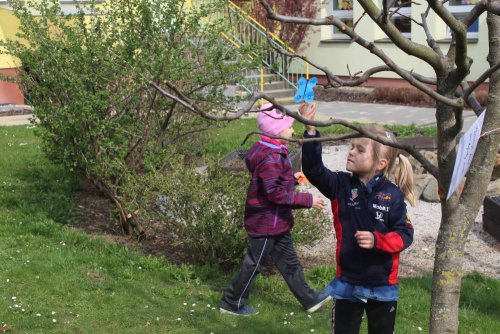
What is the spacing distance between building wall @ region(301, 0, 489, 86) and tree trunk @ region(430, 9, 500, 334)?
13.0m

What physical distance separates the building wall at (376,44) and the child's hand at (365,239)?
40.8ft

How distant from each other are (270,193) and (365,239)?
1.43 m

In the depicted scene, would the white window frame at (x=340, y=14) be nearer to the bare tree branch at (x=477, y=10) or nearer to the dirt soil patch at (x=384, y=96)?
the dirt soil patch at (x=384, y=96)

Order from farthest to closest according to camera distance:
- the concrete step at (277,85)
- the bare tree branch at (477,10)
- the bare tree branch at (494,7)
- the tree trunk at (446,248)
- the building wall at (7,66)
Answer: the concrete step at (277,85) → the building wall at (7,66) → the tree trunk at (446,248) → the bare tree branch at (477,10) → the bare tree branch at (494,7)

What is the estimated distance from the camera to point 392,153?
13.4ft

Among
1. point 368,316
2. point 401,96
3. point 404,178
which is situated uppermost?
point 404,178

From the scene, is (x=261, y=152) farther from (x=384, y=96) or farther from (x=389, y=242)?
(x=384, y=96)

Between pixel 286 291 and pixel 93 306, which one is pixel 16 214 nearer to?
pixel 93 306

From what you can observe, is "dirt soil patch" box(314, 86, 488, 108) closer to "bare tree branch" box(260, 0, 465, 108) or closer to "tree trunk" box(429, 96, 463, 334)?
"tree trunk" box(429, 96, 463, 334)

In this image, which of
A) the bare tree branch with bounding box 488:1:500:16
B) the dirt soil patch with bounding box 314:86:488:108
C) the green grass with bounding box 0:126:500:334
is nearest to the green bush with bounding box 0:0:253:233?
the green grass with bounding box 0:126:500:334

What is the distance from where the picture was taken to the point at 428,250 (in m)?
6.85

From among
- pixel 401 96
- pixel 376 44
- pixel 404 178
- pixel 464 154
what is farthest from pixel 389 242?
pixel 376 44

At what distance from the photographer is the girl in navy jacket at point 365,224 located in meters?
3.97

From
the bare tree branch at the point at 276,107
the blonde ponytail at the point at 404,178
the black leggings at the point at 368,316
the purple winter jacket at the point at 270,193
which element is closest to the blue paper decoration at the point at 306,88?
the bare tree branch at the point at 276,107
